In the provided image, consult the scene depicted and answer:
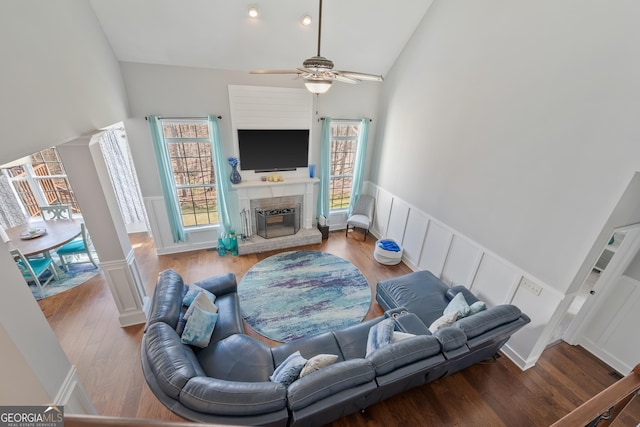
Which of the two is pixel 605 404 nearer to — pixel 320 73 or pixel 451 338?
pixel 451 338

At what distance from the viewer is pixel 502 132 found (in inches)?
130

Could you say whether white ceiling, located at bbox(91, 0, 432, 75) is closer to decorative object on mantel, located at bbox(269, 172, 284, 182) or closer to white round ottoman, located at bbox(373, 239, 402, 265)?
decorative object on mantel, located at bbox(269, 172, 284, 182)

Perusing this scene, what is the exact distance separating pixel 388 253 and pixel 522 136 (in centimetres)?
280

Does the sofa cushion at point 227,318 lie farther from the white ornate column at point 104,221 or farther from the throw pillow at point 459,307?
the throw pillow at point 459,307

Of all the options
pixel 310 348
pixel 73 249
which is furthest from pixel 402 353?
pixel 73 249

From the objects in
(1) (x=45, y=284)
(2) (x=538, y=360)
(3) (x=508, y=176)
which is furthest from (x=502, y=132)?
(1) (x=45, y=284)

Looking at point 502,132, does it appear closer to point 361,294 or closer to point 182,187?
point 361,294

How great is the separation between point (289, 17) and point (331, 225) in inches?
163

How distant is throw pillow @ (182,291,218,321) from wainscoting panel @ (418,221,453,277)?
350cm

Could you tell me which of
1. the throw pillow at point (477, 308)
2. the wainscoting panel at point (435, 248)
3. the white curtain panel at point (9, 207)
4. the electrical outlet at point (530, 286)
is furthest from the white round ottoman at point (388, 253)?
the white curtain panel at point (9, 207)

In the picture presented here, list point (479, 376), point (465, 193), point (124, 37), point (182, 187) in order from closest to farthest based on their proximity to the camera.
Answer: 1. point (479, 376)
2. point (124, 37)
3. point (465, 193)
4. point (182, 187)

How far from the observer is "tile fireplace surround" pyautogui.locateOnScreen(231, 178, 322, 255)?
5230 mm

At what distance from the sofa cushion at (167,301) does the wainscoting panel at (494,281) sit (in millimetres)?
3894

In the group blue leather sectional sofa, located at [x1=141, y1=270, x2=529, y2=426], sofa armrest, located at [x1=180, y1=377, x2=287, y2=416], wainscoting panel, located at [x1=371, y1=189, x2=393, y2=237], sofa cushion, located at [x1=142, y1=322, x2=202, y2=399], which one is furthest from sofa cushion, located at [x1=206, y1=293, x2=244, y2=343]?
wainscoting panel, located at [x1=371, y1=189, x2=393, y2=237]
